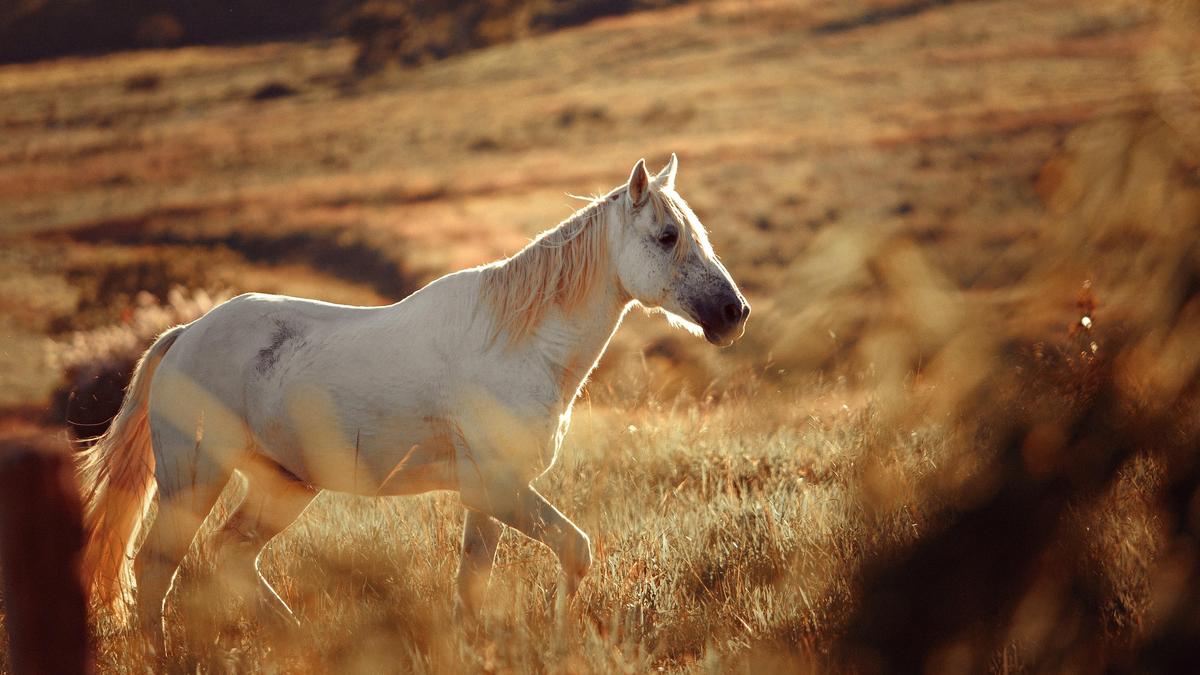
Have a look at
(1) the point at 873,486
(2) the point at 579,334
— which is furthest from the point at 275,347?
(1) the point at 873,486

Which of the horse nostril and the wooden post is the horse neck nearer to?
the horse nostril

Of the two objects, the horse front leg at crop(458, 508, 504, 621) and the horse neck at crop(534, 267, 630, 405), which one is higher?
the horse neck at crop(534, 267, 630, 405)

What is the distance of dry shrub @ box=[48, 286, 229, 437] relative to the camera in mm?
9992

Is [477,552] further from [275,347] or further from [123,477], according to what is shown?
[123,477]

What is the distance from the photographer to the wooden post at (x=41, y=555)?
237 centimetres

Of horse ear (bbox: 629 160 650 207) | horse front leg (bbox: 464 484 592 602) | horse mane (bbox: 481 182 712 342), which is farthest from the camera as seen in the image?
horse mane (bbox: 481 182 712 342)

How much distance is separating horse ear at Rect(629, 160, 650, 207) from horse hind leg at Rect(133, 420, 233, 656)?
216 centimetres

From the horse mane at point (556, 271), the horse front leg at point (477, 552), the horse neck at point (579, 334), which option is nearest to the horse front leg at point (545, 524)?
the horse front leg at point (477, 552)

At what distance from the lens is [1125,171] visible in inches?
102

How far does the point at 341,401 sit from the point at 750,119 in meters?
44.9

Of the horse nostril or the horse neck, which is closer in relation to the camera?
the horse nostril

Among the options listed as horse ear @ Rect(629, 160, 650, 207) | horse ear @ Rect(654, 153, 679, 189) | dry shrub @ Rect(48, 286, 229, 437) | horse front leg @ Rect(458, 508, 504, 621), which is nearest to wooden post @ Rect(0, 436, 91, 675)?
horse front leg @ Rect(458, 508, 504, 621)

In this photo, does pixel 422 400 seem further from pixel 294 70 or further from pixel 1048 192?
pixel 294 70

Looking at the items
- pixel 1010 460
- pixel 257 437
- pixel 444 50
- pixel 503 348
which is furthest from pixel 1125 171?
pixel 444 50
